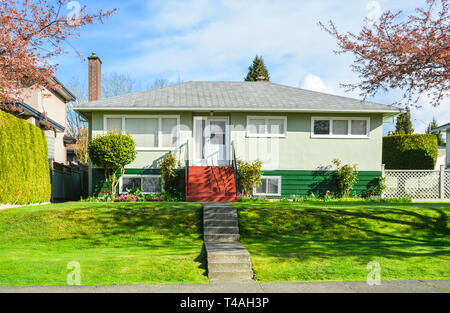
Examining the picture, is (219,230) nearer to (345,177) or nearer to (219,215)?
(219,215)

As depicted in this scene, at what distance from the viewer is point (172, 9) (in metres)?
11.8

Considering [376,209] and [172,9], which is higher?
[172,9]

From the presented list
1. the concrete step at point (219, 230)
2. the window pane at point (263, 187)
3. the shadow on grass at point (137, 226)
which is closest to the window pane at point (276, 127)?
the window pane at point (263, 187)

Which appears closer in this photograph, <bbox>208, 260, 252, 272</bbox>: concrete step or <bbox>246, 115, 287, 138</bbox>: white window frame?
<bbox>208, 260, 252, 272</bbox>: concrete step

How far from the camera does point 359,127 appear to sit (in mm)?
17500

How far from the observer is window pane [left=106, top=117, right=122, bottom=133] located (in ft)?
55.8

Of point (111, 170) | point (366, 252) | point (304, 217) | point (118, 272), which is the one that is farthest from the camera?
point (111, 170)

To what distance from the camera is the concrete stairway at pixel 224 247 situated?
7012mm

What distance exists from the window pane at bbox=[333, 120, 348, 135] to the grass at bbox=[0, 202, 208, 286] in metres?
8.47

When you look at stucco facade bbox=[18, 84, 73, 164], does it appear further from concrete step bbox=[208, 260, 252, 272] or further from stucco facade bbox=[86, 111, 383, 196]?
concrete step bbox=[208, 260, 252, 272]

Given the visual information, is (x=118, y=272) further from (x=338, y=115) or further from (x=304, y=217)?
(x=338, y=115)

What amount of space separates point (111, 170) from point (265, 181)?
264 inches

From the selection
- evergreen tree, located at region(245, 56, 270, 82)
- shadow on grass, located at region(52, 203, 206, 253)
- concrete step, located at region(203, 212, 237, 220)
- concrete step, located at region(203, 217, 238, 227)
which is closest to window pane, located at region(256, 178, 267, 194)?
shadow on grass, located at region(52, 203, 206, 253)

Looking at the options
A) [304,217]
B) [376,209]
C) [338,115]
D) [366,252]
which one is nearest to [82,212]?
[304,217]
